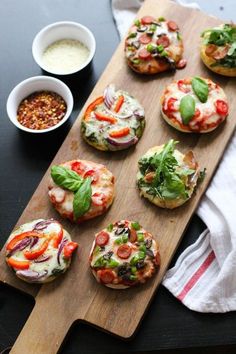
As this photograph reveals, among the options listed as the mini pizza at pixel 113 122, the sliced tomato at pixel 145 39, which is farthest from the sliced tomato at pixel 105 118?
the sliced tomato at pixel 145 39

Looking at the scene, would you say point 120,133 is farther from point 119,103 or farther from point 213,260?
point 213,260

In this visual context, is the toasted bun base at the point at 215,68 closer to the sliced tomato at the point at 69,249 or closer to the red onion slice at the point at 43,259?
the sliced tomato at the point at 69,249

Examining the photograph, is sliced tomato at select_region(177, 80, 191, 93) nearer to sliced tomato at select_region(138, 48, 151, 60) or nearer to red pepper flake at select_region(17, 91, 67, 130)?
sliced tomato at select_region(138, 48, 151, 60)

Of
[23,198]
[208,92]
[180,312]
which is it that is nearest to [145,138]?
[208,92]

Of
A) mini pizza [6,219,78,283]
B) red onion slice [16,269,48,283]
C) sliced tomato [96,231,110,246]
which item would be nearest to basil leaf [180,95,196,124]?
sliced tomato [96,231,110,246]

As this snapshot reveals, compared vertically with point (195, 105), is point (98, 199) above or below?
below

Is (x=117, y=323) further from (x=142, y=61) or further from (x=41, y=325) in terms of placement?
(x=142, y=61)

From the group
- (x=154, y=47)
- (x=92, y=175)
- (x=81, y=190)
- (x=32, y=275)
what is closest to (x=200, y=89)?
(x=154, y=47)
